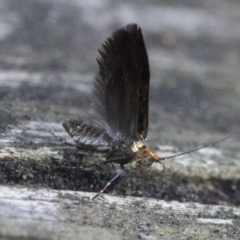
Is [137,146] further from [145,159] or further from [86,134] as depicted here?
[86,134]

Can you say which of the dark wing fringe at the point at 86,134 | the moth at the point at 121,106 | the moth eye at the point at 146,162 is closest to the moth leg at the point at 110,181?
the moth at the point at 121,106

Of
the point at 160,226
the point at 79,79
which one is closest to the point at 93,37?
the point at 79,79

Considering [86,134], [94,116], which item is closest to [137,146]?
[86,134]

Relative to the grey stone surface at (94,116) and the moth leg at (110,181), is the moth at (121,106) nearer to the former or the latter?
the moth leg at (110,181)

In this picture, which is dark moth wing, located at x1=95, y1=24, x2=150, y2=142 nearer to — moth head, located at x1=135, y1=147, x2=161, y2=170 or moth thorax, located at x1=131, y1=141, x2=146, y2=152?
moth thorax, located at x1=131, y1=141, x2=146, y2=152

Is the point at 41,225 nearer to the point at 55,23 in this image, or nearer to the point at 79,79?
the point at 79,79

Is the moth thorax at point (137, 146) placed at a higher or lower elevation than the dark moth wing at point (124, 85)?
lower
